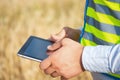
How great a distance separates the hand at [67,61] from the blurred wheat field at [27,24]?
1.41m

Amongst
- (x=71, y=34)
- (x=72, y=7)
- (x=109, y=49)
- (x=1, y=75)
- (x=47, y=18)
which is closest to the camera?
(x=109, y=49)

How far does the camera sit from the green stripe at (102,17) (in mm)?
1249

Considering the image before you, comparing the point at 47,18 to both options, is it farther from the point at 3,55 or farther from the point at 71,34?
the point at 71,34

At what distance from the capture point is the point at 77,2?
15.0 feet

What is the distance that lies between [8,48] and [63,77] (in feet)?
5.97

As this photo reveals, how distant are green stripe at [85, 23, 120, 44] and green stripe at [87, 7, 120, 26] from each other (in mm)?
35

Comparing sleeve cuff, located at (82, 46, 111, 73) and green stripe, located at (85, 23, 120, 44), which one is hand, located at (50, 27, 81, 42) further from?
sleeve cuff, located at (82, 46, 111, 73)

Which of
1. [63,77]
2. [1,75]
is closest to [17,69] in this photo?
[1,75]

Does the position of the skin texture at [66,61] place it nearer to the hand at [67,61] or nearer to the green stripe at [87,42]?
the hand at [67,61]

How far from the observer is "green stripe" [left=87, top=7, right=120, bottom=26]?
1249 millimetres

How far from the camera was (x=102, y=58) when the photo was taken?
117cm

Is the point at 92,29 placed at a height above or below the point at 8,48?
above

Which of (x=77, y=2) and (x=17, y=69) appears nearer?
(x=17, y=69)

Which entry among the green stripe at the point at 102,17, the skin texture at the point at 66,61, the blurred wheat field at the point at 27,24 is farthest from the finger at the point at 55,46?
the blurred wheat field at the point at 27,24
